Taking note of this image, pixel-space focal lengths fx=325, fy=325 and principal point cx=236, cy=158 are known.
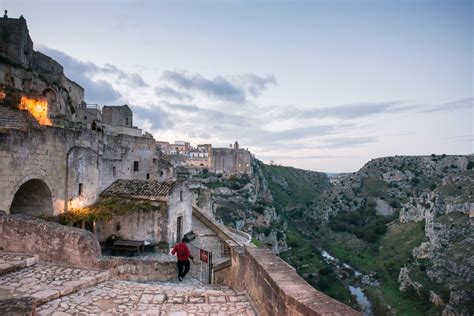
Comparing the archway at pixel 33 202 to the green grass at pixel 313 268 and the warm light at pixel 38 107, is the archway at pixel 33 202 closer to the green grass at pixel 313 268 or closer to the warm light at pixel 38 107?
the warm light at pixel 38 107

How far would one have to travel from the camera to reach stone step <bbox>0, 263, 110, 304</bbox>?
19.4 feet

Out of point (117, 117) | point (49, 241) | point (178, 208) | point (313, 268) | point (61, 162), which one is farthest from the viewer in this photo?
point (313, 268)

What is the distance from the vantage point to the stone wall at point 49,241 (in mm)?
7977

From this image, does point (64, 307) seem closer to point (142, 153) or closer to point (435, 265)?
point (142, 153)

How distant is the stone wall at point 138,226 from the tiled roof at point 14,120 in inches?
241

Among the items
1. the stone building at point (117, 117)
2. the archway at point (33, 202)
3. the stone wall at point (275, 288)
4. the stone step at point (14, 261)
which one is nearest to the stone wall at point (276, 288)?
the stone wall at point (275, 288)

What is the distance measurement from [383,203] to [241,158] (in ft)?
173

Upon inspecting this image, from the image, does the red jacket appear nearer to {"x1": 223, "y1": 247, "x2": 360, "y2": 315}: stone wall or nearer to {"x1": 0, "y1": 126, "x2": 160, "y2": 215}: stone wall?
{"x1": 223, "y1": 247, "x2": 360, "y2": 315}: stone wall

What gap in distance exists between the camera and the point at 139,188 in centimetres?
1900

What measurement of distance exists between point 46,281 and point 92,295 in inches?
44.1

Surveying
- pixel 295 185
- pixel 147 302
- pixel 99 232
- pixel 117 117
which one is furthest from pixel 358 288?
pixel 295 185

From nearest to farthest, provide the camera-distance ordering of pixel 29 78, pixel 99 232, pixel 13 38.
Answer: pixel 99 232
pixel 29 78
pixel 13 38

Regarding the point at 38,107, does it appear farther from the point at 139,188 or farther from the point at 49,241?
the point at 49,241

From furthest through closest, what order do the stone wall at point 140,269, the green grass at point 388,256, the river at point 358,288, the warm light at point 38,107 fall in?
the green grass at point 388,256 < the river at point 358,288 < the warm light at point 38,107 < the stone wall at point 140,269
